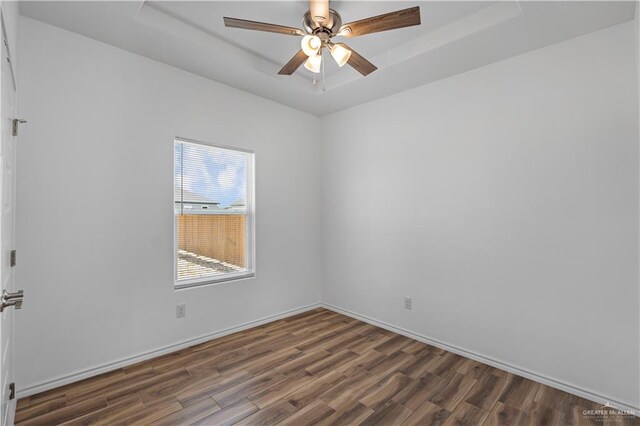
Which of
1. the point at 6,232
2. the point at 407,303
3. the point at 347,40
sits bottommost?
the point at 407,303

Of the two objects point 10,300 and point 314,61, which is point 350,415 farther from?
point 314,61

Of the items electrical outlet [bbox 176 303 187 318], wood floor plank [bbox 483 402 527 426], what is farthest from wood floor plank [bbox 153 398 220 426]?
wood floor plank [bbox 483 402 527 426]

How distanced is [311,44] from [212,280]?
242cm

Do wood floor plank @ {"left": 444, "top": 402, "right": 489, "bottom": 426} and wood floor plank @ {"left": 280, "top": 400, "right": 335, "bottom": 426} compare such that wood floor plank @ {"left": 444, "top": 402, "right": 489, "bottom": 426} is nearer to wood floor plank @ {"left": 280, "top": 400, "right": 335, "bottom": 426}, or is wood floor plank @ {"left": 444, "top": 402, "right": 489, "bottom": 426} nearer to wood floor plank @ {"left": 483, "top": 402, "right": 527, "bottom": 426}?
wood floor plank @ {"left": 483, "top": 402, "right": 527, "bottom": 426}

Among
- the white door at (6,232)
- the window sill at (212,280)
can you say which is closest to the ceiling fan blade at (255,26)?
the white door at (6,232)

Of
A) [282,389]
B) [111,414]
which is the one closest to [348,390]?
[282,389]

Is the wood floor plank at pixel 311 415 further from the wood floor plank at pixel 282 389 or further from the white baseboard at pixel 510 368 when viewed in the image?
the white baseboard at pixel 510 368

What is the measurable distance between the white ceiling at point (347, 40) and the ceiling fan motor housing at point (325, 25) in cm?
23

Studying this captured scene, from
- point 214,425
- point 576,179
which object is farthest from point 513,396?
point 214,425

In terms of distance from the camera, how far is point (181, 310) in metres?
3.02

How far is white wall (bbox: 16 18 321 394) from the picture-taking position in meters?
2.28

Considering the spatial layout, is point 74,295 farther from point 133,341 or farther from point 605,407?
point 605,407

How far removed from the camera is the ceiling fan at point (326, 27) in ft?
6.26

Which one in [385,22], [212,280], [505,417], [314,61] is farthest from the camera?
[212,280]
